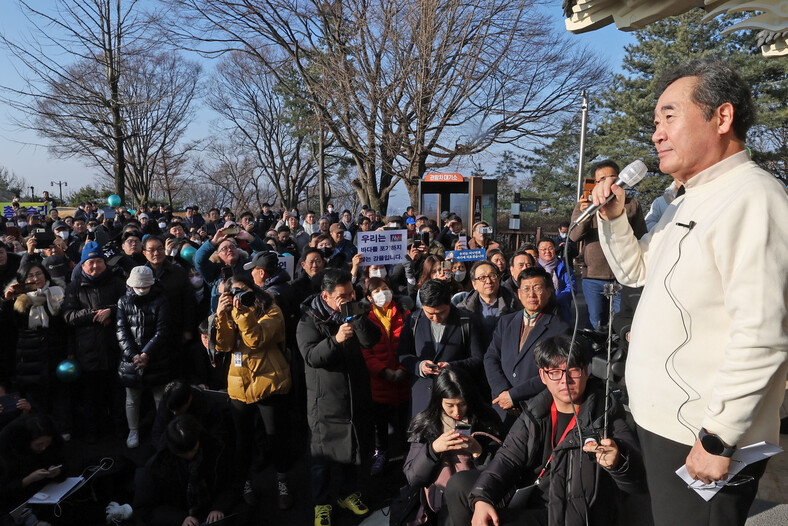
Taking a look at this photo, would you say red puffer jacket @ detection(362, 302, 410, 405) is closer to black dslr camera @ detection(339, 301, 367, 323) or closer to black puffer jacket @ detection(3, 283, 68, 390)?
black dslr camera @ detection(339, 301, 367, 323)

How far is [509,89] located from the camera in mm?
15531

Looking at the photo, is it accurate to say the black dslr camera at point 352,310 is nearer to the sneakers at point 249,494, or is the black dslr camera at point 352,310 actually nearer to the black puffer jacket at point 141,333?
the sneakers at point 249,494

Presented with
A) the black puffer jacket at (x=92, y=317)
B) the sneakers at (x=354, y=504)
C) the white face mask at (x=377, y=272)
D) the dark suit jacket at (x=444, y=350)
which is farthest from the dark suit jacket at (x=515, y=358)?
the black puffer jacket at (x=92, y=317)

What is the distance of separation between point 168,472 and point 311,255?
2.94 metres

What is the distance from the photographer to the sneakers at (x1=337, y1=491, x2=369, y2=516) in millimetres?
Result: 4027

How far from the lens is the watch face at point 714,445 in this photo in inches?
55.5

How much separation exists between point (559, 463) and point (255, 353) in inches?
Answer: 94.7

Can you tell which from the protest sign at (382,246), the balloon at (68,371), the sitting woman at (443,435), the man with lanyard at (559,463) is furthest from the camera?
the protest sign at (382,246)

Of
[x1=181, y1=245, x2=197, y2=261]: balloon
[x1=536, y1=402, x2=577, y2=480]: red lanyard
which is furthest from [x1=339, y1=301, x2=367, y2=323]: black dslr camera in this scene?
[x1=181, y1=245, x2=197, y2=261]: balloon

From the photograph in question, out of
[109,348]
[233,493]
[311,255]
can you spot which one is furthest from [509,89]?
[233,493]

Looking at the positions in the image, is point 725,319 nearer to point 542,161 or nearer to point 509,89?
point 509,89

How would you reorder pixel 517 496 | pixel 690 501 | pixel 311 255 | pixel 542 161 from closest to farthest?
pixel 690 501, pixel 517 496, pixel 311 255, pixel 542 161

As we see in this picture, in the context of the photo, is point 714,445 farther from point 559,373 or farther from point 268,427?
point 268,427

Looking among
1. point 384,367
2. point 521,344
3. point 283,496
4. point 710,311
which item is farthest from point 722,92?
point 283,496
